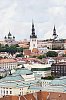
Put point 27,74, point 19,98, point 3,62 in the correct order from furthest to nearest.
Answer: point 3,62, point 27,74, point 19,98

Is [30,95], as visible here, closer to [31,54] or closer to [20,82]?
[20,82]

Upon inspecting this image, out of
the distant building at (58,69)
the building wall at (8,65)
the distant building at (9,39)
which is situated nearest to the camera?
the distant building at (58,69)

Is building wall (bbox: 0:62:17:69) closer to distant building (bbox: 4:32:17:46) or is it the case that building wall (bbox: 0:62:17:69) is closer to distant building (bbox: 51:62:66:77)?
distant building (bbox: 51:62:66:77)

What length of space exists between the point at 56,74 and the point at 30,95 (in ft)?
81.9

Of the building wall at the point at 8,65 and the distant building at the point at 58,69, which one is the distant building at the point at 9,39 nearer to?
the building wall at the point at 8,65

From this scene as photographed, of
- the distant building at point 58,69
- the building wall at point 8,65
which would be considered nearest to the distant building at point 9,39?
the building wall at point 8,65

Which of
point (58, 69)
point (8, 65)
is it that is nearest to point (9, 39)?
point (8, 65)

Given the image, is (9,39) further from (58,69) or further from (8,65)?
(58,69)

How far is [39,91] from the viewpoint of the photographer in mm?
34281

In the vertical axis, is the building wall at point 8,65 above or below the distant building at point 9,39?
below

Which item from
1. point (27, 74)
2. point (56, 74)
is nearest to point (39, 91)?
point (27, 74)

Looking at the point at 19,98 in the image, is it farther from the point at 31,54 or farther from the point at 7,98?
the point at 31,54

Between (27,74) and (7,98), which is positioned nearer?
(7,98)

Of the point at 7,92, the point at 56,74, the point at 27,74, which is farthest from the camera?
the point at 56,74
